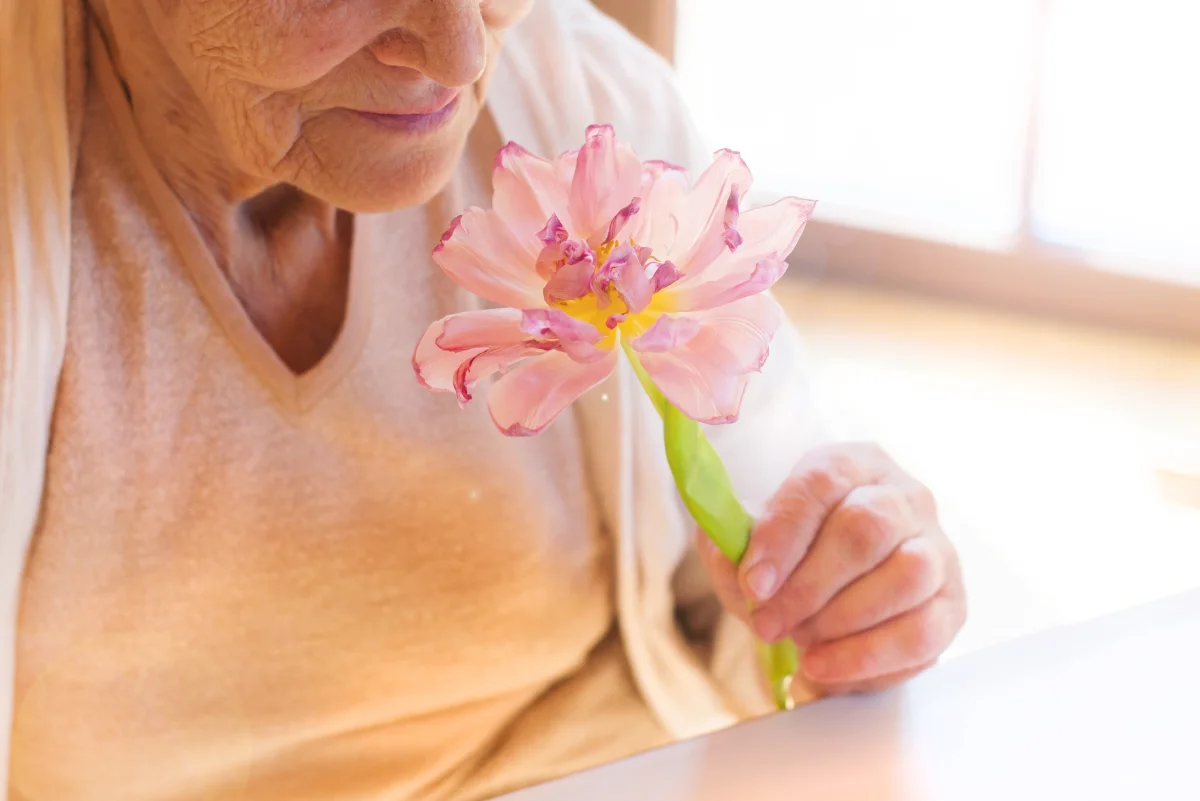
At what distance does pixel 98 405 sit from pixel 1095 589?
0.60m

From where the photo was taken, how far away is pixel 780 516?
521 millimetres

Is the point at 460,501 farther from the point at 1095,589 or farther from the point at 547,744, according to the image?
the point at 1095,589

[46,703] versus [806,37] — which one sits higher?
[806,37]

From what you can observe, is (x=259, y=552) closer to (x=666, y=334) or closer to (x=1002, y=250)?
(x=666, y=334)

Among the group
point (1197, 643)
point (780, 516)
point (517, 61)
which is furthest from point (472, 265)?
point (1197, 643)

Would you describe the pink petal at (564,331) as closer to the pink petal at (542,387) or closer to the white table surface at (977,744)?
the pink petal at (542,387)

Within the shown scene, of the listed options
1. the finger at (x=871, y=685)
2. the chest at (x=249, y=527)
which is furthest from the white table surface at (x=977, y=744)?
the chest at (x=249, y=527)

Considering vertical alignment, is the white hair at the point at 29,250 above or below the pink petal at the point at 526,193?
below

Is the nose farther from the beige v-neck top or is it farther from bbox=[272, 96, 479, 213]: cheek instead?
the beige v-neck top

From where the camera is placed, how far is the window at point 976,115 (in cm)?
73

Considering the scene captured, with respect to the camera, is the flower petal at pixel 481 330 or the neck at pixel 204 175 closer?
the flower petal at pixel 481 330

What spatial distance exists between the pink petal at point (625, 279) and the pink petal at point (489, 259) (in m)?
0.03

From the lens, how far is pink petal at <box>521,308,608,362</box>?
30 centimetres

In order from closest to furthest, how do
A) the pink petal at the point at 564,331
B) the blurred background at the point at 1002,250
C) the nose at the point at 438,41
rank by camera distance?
the pink petal at the point at 564,331, the nose at the point at 438,41, the blurred background at the point at 1002,250
